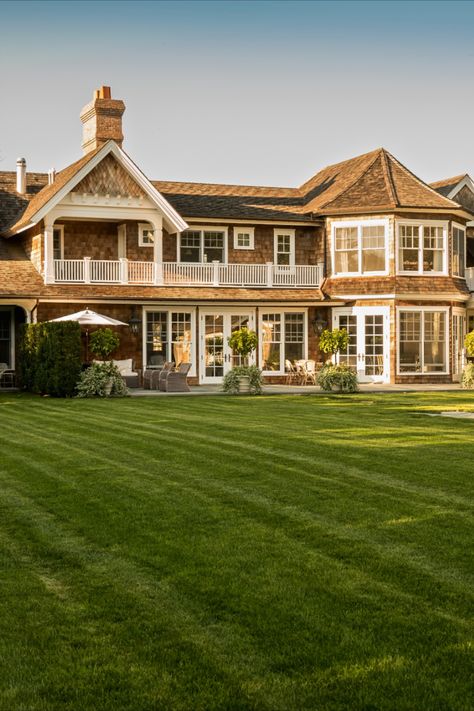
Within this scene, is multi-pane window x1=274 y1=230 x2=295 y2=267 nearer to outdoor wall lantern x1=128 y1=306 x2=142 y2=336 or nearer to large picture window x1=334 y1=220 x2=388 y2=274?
large picture window x1=334 y1=220 x2=388 y2=274

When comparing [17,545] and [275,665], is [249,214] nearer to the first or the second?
[17,545]

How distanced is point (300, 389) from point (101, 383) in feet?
21.2

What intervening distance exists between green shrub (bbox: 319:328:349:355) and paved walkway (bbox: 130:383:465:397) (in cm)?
129

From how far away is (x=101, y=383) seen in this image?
25.6 m

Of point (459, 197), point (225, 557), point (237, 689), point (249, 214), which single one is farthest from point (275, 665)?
point (459, 197)

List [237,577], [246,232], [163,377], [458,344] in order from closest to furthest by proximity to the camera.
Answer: [237,577] → [163,377] → [458,344] → [246,232]

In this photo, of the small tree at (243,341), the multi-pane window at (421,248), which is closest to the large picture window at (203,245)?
the small tree at (243,341)

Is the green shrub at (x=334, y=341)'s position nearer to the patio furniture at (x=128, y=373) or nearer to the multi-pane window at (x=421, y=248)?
the multi-pane window at (x=421, y=248)

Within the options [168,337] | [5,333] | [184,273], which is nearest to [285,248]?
→ [184,273]

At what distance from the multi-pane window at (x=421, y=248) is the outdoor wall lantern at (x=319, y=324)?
319cm

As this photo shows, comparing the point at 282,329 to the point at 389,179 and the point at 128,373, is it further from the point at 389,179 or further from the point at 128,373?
the point at 389,179

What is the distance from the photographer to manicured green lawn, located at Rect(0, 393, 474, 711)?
14.9 feet

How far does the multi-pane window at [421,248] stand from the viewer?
32469mm

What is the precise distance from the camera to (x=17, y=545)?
7277 millimetres
